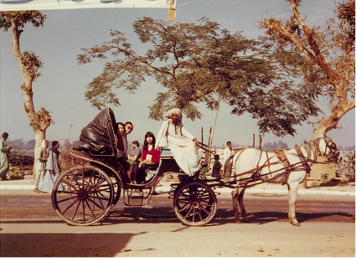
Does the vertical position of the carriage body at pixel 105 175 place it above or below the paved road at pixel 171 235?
above

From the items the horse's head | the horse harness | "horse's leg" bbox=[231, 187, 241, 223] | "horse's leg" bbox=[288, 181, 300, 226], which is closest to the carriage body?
"horse's leg" bbox=[231, 187, 241, 223]

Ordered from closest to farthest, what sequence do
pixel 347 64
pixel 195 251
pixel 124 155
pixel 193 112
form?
1. pixel 195 251
2. pixel 124 155
3. pixel 347 64
4. pixel 193 112

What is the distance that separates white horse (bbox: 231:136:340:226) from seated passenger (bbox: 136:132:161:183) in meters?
1.72

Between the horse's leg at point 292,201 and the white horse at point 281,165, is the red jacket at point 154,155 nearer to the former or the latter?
the white horse at point 281,165

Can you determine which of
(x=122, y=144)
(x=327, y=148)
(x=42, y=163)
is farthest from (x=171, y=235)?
(x=42, y=163)

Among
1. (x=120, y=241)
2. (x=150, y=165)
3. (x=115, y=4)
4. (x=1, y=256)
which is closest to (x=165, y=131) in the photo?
(x=150, y=165)

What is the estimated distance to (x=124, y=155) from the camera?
29.8ft

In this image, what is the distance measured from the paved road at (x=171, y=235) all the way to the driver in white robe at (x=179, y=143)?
1.23 meters

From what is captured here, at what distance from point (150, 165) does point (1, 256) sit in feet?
11.6

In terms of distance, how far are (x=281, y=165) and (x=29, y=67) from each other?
36.2 feet

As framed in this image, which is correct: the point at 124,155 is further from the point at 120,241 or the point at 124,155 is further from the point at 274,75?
the point at 274,75

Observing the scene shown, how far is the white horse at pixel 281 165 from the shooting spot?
30.7 feet

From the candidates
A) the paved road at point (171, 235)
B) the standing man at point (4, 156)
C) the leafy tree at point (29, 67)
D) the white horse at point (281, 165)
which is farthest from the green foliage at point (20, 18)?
the white horse at point (281, 165)

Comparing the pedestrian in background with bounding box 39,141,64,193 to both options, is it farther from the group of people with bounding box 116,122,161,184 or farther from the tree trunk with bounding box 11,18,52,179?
the group of people with bounding box 116,122,161,184
